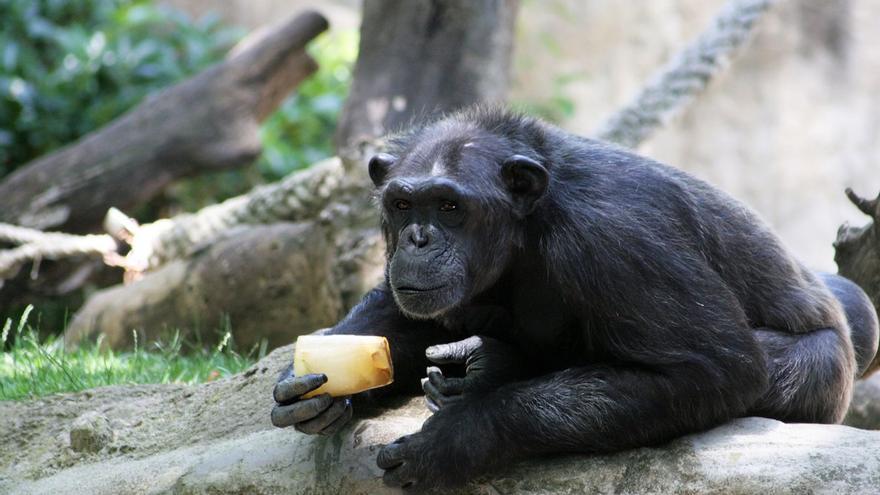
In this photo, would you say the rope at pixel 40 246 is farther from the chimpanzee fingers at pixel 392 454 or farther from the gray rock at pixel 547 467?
the chimpanzee fingers at pixel 392 454

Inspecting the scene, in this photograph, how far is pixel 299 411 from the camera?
4777 millimetres

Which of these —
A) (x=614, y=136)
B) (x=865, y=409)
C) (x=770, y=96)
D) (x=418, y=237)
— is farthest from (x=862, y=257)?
(x=770, y=96)

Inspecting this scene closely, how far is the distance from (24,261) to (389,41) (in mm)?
4269

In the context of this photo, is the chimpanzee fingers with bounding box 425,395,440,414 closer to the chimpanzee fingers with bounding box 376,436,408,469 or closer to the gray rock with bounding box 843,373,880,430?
the chimpanzee fingers with bounding box 376,436,408,469

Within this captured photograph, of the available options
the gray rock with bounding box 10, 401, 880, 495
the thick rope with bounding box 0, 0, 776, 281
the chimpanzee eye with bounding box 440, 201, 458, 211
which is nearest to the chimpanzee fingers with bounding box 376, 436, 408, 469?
the gray rock with bounding box 10, 401, 880, 495

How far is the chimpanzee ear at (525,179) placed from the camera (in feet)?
16.0

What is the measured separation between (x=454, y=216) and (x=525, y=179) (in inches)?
14.8

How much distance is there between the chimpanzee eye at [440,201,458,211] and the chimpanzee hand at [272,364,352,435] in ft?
3.04

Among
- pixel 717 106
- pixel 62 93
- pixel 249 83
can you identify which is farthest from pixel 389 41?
pixel 717 106

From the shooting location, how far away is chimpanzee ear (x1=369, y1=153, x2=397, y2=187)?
5367mm

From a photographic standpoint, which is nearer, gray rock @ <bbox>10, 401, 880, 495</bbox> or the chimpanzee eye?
gray rock @ <bbox>10, 401, 880, 495</bbox>

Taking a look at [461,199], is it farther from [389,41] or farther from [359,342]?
[389,41]

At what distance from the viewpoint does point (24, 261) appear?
35.0 feet

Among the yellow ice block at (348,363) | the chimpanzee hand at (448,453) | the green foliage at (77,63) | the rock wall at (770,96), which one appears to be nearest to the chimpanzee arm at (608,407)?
the chimpanzee hand at (448,453)
